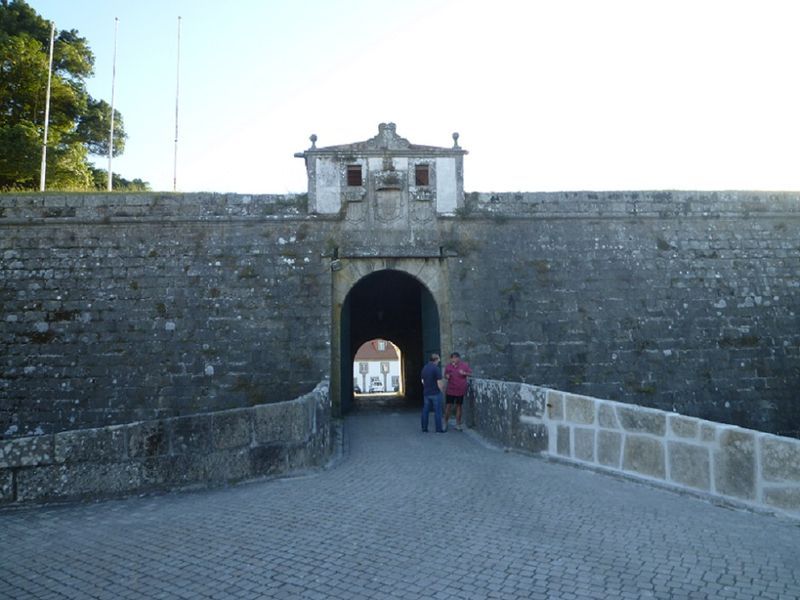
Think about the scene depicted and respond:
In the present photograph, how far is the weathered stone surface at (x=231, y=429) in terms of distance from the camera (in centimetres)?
645

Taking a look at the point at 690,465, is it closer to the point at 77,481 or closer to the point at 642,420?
the point at 642,420

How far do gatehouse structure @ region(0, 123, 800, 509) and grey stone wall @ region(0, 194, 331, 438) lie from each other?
0.10 ft

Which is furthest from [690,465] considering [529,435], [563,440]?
[529,435]

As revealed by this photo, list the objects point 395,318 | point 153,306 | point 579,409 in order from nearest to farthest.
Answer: point 579,409, point 153,306, point 395,318

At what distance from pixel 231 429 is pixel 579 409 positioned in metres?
4.29

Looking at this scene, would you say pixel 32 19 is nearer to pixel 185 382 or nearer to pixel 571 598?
pixel 185 382

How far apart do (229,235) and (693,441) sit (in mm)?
9539

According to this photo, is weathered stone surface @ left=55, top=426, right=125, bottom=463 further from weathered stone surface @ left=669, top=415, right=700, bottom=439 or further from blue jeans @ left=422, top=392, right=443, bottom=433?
weathered stone surface @ left=669, top=415, right=700, bottom=439

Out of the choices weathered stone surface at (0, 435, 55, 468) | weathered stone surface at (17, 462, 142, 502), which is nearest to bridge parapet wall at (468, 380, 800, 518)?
weathered stone surface at (17, 462, 142, 502)

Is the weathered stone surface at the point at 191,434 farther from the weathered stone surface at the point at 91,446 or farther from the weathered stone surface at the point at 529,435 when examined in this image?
the weathered stone surface at the point at 529,435

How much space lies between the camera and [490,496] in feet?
18.8

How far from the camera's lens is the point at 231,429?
6527 mm

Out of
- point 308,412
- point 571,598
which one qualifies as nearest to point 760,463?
point 571,598

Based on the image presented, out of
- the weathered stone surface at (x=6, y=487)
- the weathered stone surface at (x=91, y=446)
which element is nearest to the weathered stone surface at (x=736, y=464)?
the weathered stone surface at (x=91, y=446)
